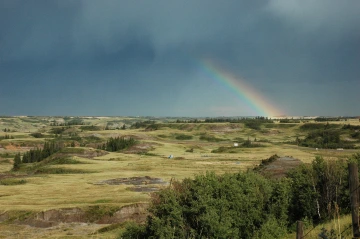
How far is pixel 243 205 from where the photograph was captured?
36.8m

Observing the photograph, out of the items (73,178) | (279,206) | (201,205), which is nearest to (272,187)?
(279,206)

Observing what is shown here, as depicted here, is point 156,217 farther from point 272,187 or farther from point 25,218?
point 25,218

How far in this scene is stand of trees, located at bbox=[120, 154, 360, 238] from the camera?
31406 mm

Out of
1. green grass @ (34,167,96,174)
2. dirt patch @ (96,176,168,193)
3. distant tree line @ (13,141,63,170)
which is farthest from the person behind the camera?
distant tree line @ (13,141,63,170)

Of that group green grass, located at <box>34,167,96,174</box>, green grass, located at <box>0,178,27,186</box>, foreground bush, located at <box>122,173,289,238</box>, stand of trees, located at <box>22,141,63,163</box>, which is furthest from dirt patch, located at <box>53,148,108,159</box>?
foreground bush, located at <box>122,173,289,238</box>

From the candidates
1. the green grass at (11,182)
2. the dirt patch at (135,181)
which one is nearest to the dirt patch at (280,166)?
the dirt patch at (135,181)

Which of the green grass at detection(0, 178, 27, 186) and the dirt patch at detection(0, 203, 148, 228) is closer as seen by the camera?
the dirt patch at detection(0, 203, 148, 228)

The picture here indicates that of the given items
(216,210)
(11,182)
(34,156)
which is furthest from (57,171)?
(216,210)

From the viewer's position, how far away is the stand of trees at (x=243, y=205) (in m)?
31.4

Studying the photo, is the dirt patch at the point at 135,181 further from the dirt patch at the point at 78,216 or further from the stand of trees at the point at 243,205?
the stand of trees at the point at 243,205

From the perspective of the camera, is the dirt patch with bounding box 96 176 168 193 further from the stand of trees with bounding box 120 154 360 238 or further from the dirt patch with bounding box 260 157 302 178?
the stand of trees with bounding box 120 154 360 238

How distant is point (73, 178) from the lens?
107438 mm

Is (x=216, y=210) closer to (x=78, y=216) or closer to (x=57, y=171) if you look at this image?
(x=78, y=216)

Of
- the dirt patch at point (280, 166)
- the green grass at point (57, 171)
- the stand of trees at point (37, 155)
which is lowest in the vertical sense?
the green grass at point (57, 171)
